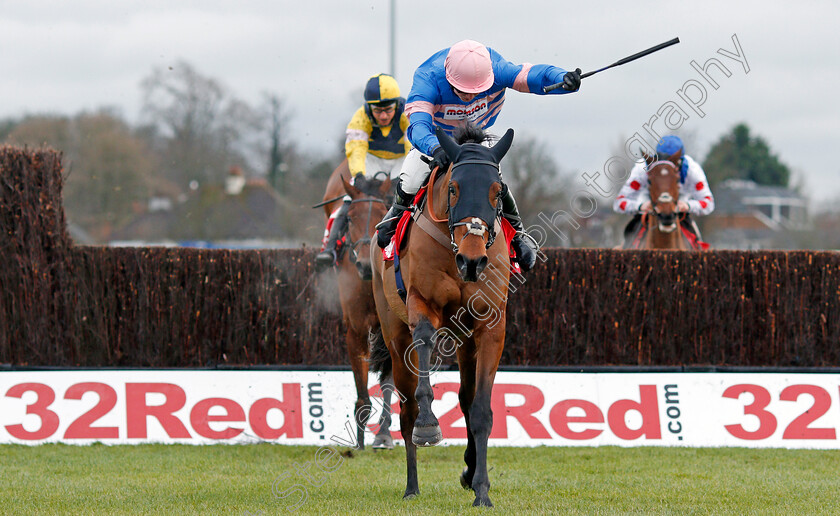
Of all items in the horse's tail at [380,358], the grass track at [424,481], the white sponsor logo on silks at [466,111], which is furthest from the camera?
the horse's tail at [380,358]

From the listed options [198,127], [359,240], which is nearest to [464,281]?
[359,240]

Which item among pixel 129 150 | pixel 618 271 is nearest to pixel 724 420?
pixel 618 271

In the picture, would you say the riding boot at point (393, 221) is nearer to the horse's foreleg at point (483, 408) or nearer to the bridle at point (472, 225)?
the bridle at point (472, 225)

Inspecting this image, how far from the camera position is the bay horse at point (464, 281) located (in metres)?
4.97

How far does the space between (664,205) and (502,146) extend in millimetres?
6055

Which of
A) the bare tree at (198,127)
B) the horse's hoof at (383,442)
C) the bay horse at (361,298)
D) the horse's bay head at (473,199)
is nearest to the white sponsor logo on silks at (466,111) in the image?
the horse's bay head at (473,199)

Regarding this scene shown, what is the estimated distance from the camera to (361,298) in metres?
8.03

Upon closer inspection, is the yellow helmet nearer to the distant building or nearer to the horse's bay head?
the horse's bay head

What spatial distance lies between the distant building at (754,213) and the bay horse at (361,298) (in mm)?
38477

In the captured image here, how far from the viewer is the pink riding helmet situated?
5773 mm

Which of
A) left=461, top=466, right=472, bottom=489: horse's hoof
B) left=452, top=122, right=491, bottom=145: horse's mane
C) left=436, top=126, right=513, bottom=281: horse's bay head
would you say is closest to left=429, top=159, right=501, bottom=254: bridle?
left=436, top=126, right=513, bottom=281: horse's bay head

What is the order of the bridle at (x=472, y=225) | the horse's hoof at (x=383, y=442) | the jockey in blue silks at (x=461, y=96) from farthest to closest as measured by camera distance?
the horse's hoof at (x=383, y=442) → the jockey in blue silks at (x=461, y=96) → the bridle at (x=472, y=225)

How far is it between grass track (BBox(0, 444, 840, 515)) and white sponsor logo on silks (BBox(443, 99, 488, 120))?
2435 millimetres

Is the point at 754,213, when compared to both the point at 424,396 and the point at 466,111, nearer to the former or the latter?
the point at 466,111
